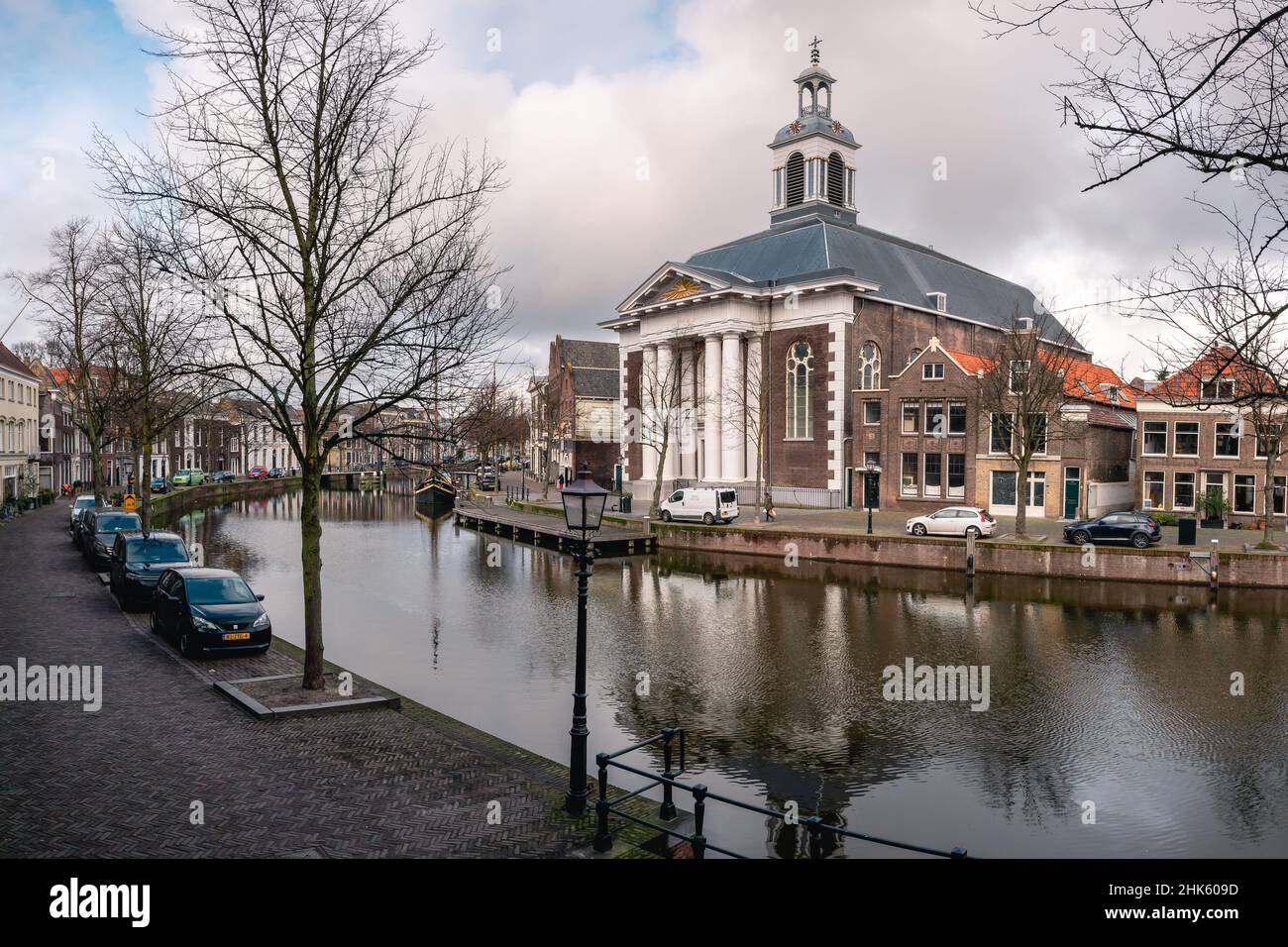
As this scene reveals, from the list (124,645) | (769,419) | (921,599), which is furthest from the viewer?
(769,419)

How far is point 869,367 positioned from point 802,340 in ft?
15.0

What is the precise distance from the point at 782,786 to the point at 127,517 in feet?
93.2

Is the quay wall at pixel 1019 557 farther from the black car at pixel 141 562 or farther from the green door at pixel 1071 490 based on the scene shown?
the black car at pixel 141 562

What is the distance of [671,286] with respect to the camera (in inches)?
2266

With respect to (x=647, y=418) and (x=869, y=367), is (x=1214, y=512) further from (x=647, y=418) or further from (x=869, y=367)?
(x=647, y=418)

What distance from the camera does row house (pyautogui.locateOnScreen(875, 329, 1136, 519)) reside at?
42.2m

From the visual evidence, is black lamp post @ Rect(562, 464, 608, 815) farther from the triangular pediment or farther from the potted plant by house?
the triangular pediment

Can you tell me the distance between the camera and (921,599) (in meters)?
27.7

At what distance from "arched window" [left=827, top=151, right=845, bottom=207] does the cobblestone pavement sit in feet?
190

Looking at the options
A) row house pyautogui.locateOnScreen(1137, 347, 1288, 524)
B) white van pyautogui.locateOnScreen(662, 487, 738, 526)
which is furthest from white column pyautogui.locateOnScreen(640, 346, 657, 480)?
row house pyautogui.locateOnScreen(1137, 347, 1288, 524)

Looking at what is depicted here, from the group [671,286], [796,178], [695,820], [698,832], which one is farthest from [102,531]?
[796,178]

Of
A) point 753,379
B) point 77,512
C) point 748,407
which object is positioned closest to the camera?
point 77,512
